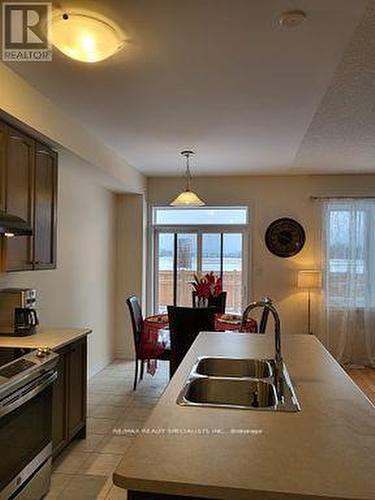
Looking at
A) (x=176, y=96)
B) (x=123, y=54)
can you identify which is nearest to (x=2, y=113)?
(x=123, y=54)

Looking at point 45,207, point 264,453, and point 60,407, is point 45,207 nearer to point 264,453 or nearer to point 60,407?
point 60,407

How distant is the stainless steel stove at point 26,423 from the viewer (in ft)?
6.88

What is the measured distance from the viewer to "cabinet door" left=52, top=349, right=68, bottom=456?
9.47ft

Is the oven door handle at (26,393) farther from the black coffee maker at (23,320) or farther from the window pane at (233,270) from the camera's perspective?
the window pane at (233,270)

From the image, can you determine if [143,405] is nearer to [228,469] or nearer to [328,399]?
[328,399]

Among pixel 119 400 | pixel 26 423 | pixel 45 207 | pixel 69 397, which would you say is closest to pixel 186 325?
pixel 119 400

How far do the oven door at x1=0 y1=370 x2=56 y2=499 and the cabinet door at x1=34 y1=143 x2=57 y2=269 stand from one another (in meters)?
1.08

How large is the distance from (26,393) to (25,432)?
23 centimetres

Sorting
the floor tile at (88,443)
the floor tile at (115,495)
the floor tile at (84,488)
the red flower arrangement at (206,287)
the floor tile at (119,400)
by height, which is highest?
the red flower arrangement at (206,287)

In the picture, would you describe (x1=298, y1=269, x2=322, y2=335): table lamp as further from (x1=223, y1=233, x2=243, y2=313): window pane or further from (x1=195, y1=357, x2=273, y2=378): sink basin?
(x1=195, y1=357, x2=273, y2=378): sink basin

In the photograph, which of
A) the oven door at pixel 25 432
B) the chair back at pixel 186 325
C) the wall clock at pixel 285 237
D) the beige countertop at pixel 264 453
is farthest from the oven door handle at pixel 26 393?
the wall clock at pixel 285 237

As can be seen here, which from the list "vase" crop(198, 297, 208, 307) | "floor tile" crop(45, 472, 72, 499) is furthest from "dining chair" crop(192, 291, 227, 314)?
"floor tile" crop(45, 472, 72, 499)

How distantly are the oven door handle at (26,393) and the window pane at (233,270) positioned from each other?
12.7ft

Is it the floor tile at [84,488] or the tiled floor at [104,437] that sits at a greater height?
the tiled floor at [104,437]
